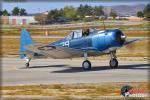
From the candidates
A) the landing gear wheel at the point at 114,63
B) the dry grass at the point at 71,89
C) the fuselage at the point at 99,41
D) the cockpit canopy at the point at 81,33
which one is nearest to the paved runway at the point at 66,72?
the landing gear wheel at the point at 114,63

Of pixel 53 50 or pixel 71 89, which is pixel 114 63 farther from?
pixel 71 89

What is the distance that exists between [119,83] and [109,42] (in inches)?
241

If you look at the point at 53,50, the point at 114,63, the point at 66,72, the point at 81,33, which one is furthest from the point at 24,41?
the point at 114,63

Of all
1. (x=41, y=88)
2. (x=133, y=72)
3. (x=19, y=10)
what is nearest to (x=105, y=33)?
(x=133, y=72)

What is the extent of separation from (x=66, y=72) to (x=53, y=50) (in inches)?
62.0

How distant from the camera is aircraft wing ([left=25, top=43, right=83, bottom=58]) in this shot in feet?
78.3

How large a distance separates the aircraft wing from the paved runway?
0.86 m

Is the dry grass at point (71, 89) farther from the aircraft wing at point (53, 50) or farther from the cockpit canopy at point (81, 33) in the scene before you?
the cockpit canopy at point (81, 33)

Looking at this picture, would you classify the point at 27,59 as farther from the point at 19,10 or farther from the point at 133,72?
the point at 19,10

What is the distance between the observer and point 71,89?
1672cm

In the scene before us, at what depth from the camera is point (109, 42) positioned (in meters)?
24.2

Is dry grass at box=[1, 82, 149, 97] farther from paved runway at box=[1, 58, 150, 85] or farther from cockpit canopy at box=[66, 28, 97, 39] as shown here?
cockpit canopy at box=[66, 28, 97, 39]

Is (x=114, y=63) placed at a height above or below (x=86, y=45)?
below

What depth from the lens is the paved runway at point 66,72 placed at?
1991 cm
